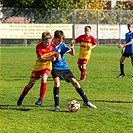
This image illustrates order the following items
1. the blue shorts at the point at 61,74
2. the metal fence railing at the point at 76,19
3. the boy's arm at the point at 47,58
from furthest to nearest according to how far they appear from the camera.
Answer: the metal fence railing at the point at 76,19, the blue shorts at the point at 61,74, the boy's arm at the point at 47,58

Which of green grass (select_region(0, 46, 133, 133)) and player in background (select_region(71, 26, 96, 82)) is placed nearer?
green grass (select_region(0, 46, 133, 133))

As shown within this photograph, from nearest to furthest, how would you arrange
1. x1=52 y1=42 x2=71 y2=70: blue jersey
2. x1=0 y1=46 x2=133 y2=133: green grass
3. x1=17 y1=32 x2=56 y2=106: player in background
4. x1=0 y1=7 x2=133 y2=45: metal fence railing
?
x1=0 y1=46 x2=133 y2=133: green grass → x1=17 y1=32 x2=56 y2=106: player in background → x1=52 y1=42 x2=71 y2=70: blue jersey → x1=0 y1=7 x2=133 y2=45: metal fence railing

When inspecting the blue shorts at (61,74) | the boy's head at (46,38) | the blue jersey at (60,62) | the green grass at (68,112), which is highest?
the boy's head at (46,38)

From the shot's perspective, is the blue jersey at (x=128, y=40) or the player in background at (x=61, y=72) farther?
the blue jersey at (x=128, y=40)

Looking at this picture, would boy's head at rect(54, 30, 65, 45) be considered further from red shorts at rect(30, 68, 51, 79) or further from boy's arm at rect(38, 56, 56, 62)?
red shorts at rect(30, 68, 51, 79)

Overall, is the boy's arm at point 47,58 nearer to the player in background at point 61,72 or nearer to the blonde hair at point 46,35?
the player in background at point 61,72

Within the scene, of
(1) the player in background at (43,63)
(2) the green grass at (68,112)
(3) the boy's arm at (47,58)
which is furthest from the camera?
(1) the player in background at (43,63)

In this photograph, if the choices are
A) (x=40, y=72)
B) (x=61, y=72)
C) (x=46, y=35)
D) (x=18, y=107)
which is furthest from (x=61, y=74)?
(x=18, y=107)

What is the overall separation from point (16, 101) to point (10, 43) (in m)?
27.2

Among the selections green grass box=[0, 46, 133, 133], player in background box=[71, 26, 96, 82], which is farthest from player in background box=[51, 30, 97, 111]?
player in background box=[71, 26, 96, 82]

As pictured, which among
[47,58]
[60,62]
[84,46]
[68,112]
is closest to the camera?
[68,112]

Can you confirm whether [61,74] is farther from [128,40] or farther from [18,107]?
[128,40]

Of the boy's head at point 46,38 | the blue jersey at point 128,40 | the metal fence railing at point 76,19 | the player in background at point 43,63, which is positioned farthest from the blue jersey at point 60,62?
the metal fence railing at point 76,19

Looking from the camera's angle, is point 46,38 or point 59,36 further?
point 59,36
